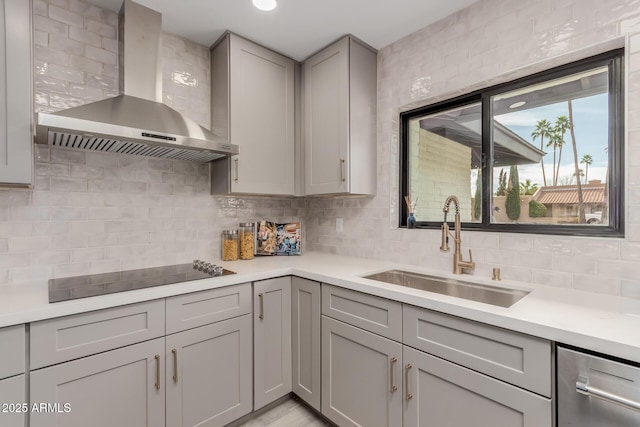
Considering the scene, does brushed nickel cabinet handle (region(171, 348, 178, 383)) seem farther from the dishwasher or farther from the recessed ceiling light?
the recessed ceiling light

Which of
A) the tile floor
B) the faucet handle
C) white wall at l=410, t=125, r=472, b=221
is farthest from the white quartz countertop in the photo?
the tile floor

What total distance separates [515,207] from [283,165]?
1553 mm

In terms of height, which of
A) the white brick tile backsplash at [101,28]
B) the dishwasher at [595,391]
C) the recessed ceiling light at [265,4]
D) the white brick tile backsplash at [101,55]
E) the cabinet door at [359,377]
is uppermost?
the recessed ceiling light at [265,4]

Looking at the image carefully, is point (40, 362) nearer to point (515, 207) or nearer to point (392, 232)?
point (392, 232)

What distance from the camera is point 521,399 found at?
41.0 inches

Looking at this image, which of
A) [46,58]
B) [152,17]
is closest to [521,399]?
[152,17]

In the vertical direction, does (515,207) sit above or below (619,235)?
above

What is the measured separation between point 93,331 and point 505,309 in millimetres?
1656

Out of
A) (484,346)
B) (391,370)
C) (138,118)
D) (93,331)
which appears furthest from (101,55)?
(484,346)

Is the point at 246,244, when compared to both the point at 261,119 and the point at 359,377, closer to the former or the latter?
the point at 261,119

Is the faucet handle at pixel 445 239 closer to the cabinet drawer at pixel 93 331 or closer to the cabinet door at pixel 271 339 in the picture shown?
the cabinet door at pixel 271 339

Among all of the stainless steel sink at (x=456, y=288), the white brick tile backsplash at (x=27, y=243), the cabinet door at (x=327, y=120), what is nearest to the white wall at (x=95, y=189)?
the white brick tile backsplash at (x=27, y=243)

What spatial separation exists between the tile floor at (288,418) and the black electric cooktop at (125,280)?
912mm

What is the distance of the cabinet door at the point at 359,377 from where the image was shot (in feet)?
4.68
